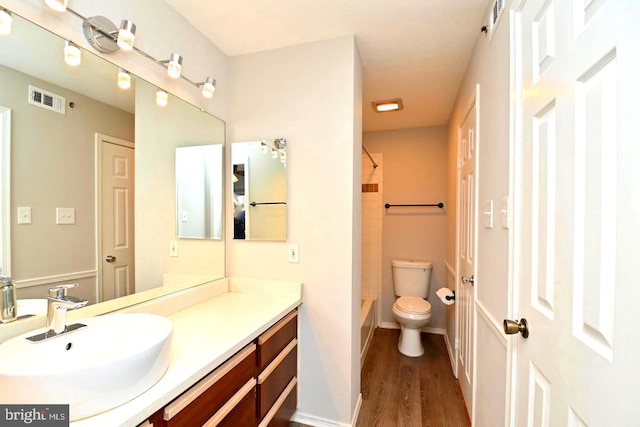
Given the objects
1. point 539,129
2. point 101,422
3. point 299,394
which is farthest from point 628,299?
point 299,394

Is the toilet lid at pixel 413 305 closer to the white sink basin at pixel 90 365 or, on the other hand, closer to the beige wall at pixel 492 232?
the beige wall at pixel 492 232

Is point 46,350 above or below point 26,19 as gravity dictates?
below

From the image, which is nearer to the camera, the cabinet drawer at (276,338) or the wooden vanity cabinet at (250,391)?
the wooden vanity cabinet at (250,391)

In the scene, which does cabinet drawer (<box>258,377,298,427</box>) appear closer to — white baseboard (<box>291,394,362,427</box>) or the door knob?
white baseboard (<box>291,394,362,427</box>)

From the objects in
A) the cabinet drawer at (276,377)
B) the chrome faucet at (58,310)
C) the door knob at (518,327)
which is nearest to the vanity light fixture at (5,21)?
the chrome faucet at (58,310)

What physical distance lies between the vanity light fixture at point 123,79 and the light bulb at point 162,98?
0.17m

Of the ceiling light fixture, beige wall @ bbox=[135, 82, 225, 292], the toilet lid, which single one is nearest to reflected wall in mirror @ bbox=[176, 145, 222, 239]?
beige wall @ bbox=[135, 82, 225, 292]

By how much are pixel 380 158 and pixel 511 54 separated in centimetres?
237

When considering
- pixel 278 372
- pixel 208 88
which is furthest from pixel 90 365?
pixel 208 88

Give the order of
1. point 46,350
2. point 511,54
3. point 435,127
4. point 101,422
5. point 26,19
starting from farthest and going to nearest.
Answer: point 435,127 → point 511,54 → point 26,19 → point 46,350 → point 101,422

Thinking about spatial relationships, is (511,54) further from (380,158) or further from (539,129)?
(380,158)

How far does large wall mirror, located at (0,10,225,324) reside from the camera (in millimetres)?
998

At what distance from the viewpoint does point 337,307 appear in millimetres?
1761

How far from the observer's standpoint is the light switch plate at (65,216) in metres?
1.12
